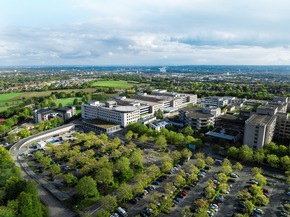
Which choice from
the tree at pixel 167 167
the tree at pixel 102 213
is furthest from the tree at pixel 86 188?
the tree at pixel 167 167

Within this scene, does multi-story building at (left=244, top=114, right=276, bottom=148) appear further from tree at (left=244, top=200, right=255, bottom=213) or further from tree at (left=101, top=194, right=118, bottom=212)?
tree at (left=101, top=194, right=118, bottom=212)

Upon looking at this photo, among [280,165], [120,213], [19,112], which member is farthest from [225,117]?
[19,112]

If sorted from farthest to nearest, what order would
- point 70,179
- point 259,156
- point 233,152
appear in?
1. point 233,152
2. point 259,156
3. point 70,179

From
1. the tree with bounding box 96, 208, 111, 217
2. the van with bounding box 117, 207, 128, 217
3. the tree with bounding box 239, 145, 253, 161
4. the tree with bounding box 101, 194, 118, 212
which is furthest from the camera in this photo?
the tree with bounding box 239, 145, 253, 161

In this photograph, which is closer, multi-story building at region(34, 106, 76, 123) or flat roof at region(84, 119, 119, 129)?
flat roof at region(84, 119, 119, 129)

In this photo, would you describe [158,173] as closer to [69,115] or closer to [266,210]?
[266,210]

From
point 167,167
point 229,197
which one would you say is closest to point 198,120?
point 167,167

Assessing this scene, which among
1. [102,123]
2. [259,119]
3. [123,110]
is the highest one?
[259,119]

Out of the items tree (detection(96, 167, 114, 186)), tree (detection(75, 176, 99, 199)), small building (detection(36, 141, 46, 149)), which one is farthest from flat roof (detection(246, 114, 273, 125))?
small building (detection(36, 141, 46, 149))

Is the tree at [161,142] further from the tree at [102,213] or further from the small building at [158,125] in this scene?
the tree at [102,213]

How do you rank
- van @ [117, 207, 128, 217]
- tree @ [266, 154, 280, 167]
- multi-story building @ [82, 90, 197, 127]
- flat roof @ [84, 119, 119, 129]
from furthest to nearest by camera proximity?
multi-story building @ [82, 90, 197, 127], flat roof @ [84, 119, 119, 129], tree @ [266, 154, 280, 167], van @ [117, 207, 128, 217]

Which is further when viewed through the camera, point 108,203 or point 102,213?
point 108,203

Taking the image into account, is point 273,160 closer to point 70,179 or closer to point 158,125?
point 158,125
